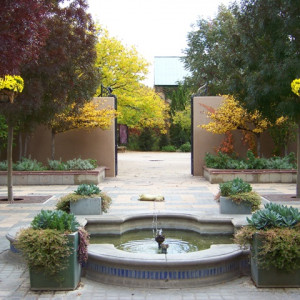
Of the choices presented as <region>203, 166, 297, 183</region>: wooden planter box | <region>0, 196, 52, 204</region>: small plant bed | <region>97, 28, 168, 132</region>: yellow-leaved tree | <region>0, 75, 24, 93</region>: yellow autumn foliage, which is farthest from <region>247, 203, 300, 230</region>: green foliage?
<region>97, 28, 168, 132</region>: yellow-leaved tree

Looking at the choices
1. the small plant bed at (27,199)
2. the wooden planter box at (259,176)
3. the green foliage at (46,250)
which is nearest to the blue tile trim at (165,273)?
the green foliage at (46,250)

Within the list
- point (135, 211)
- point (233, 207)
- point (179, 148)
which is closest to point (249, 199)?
point (233, 207)

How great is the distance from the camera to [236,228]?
7.29m

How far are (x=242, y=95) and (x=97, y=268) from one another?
7483 millimetres

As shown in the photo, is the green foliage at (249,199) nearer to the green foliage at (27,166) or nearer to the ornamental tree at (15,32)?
the ornamental tree at (15,32)

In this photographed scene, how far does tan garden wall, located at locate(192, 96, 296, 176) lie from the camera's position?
60.3ft

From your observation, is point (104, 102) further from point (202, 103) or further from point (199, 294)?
point (199, 294)

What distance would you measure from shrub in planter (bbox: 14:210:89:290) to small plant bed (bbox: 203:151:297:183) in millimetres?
10613

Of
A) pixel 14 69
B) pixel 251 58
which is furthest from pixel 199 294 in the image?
pixel 251 58

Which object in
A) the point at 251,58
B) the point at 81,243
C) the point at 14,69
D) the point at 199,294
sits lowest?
the point at 199,294

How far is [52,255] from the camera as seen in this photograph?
531cm

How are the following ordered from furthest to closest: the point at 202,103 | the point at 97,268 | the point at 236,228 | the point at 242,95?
the point at 202,103
the point at 242,95
the point at 236,228
the point at 97,268

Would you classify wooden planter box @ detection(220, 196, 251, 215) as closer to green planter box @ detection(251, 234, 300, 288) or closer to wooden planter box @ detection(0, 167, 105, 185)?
green planter box @ detection(251, 234, 300, 288)

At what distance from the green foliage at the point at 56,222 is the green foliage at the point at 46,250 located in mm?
157
